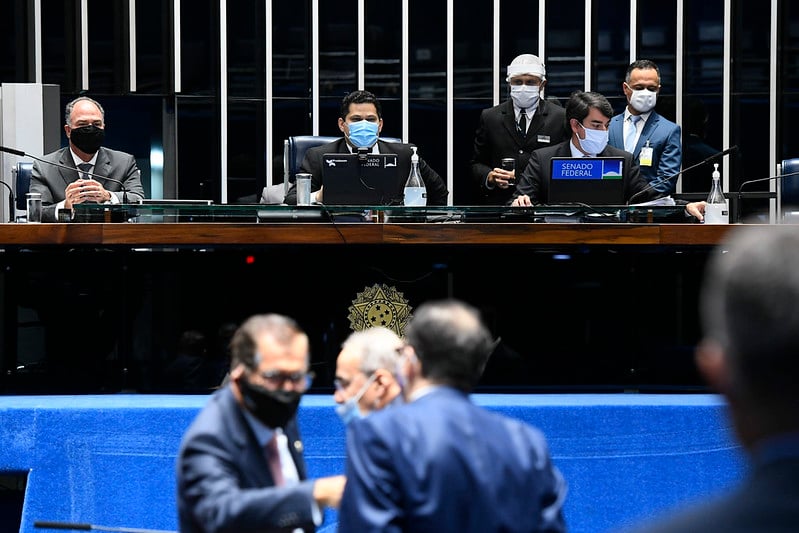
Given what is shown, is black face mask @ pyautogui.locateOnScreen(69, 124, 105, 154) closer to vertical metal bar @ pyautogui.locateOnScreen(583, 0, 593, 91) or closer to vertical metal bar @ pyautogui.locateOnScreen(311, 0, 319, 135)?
vertical metal bar @ pyautogui.locateOnScreen(311, 0, 319, 135)

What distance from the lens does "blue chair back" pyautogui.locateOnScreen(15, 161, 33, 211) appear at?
638 cm

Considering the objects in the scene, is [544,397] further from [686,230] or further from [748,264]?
[748,264]

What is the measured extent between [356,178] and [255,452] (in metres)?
2.64

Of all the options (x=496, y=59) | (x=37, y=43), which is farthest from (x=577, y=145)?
(x=37, y=43)

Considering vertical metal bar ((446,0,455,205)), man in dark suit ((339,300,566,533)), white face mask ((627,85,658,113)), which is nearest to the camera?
man in dark suit ((339,300,566,533))

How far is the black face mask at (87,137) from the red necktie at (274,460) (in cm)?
347

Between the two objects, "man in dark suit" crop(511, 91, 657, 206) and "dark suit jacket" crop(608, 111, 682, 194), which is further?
"dark suit jacket" crop(608, 111, 682, 194)

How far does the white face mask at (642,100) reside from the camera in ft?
22.2

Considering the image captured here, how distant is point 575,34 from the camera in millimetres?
10055

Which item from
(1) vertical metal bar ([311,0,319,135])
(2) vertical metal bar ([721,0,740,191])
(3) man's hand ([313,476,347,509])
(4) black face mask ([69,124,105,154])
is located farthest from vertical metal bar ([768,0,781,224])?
(3) man's hand ([313,476,347,509])

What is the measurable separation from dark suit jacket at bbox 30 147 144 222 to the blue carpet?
1384mm

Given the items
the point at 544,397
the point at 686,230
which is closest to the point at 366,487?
the point at 544,397

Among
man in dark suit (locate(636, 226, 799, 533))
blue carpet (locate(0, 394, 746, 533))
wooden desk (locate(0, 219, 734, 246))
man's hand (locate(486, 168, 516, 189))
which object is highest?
man's hand (locate(486, 168, 516, 189))

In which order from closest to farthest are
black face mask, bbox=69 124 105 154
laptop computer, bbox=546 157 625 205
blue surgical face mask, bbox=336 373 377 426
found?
1. blue surgical face mask, bbox=336 373 377 426
2. laptop computer, bbox=546 157 625 205
3. black face mask, bbox=69 124 105 154
